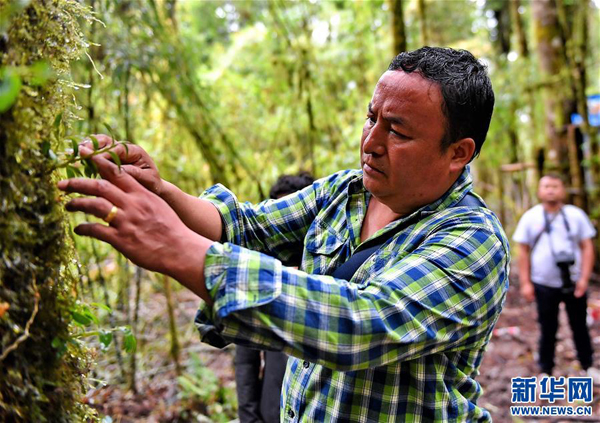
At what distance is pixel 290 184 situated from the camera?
282 centimetres

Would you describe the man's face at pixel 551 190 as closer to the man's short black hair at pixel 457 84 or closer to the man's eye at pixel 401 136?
the man's short black hair at pixel 457 84

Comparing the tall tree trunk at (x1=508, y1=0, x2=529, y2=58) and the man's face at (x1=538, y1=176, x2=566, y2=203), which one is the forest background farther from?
the man's face at (x1=538, y1=176, x2=566, y2=203)

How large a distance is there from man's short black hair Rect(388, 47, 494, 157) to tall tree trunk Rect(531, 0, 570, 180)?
6.41 meters

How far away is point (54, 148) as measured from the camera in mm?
982

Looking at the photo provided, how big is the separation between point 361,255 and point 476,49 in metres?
9.44

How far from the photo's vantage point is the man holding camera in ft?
14.5

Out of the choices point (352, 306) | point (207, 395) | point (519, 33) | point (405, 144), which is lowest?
point (207, 395)

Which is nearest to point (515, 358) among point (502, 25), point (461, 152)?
point (461, 152)

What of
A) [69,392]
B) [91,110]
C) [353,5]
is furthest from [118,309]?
[353,5]

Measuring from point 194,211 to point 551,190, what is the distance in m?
3.92

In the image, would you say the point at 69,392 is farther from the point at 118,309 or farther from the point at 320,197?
the point at 118,309

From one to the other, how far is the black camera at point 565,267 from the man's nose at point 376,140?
12.1 feet

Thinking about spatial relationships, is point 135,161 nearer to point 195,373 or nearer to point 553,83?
point 195,373

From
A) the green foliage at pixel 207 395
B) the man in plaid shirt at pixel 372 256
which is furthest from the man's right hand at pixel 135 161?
the green foliage at pixel 207 395
